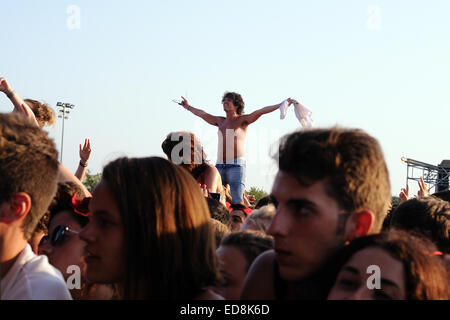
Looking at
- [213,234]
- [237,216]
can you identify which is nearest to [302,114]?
[237,216]

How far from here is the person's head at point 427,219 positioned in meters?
3.10

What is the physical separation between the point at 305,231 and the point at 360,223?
0.22m

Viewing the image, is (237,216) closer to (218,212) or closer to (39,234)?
(218,212)

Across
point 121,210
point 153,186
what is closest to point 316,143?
point 153,186

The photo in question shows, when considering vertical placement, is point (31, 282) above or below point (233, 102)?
below

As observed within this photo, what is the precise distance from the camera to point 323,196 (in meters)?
1.91

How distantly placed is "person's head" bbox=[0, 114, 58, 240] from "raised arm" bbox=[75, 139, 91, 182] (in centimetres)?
298

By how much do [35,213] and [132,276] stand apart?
0.53m

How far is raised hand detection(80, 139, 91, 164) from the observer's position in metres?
5.45

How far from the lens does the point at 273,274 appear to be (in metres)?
2.03

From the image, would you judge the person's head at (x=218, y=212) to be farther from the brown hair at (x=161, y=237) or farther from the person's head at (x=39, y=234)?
the brown hair at (x=161, y=237)

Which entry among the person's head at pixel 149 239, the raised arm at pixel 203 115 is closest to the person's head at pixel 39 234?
the person's head at pixel 149 239

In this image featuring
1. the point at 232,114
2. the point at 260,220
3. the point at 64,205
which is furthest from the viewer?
the point at 232,114

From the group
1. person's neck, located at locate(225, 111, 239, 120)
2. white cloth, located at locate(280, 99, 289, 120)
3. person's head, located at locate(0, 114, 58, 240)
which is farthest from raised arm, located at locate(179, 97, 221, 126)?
person's head, located at locate(0, 114, 58, 240)
